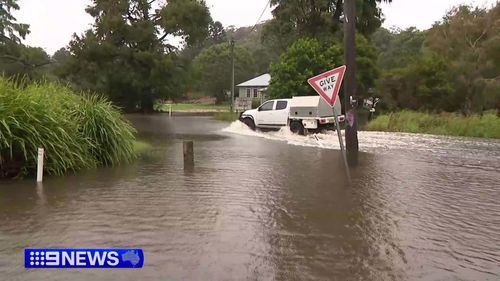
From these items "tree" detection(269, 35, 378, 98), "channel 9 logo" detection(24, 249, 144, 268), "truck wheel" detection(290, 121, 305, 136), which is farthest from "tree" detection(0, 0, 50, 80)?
"channel 9 logo" detection(24, 249, 144, 268)

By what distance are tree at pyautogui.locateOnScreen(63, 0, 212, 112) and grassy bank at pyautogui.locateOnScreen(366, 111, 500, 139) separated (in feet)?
75.0

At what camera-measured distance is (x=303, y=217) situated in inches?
280

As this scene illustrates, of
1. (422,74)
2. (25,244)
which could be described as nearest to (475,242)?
(25,244)

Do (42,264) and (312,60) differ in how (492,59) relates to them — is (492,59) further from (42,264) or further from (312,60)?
(42,264)

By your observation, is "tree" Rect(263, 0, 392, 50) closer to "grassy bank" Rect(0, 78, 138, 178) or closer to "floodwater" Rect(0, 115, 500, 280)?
"floodwater" Rect(0, 115, 500, 280)

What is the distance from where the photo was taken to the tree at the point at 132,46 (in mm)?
42125

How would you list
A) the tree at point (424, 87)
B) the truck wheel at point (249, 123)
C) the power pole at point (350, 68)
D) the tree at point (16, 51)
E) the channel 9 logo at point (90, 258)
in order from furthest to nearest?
the tree at point (16, 51), the tree at point (424, 87), the truck wheel at point (249, 123), the power pole at point (350, 68), the channel 9 logo at point (90, 258)

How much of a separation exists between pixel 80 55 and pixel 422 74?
27336mm

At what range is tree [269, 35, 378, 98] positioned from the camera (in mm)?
34406

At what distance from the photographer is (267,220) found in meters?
6.95

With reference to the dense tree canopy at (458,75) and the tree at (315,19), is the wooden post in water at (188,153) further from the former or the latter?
the tree at (315,19)

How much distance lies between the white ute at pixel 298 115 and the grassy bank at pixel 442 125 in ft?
11.8

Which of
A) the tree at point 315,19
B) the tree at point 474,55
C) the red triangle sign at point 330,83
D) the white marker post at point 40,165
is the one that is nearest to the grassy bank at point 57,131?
the white marker post at point 40,165

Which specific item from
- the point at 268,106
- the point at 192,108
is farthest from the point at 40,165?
the point at 192,108
